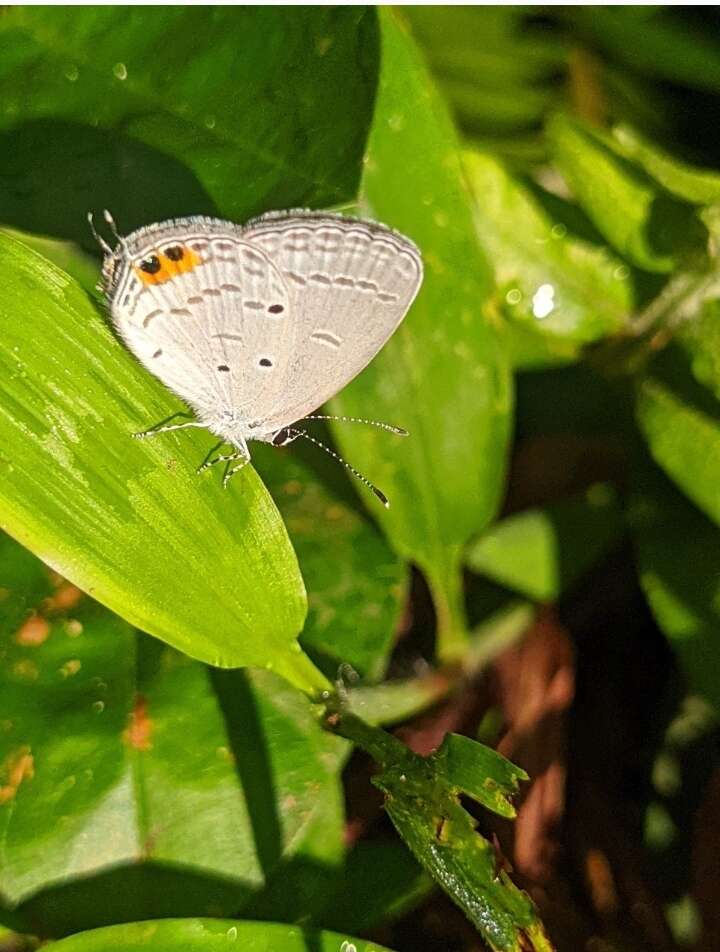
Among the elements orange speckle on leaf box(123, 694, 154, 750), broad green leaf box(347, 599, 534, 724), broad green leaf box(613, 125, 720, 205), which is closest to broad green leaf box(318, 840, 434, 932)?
broad green leaf box(347, 599, 534, 724)

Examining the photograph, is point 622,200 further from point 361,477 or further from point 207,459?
point 207,459

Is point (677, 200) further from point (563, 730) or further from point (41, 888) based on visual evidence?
point (41, 888)

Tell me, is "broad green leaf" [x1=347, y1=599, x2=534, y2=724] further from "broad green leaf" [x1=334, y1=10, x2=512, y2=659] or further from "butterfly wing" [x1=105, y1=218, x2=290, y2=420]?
"butterfly wing" [x1=105, y1=218, x2=290, y2=420]

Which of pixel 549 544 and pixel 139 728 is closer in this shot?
pixel 139 728

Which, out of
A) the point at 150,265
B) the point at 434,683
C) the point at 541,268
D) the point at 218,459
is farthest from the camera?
the point at 541,268

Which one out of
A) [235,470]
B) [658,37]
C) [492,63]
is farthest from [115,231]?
[658,37]

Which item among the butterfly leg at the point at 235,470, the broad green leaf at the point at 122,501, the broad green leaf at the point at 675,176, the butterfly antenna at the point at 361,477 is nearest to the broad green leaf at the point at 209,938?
the broad green leaf at the point at 122,501

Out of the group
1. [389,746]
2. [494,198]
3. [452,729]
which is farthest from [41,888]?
[494,198]
